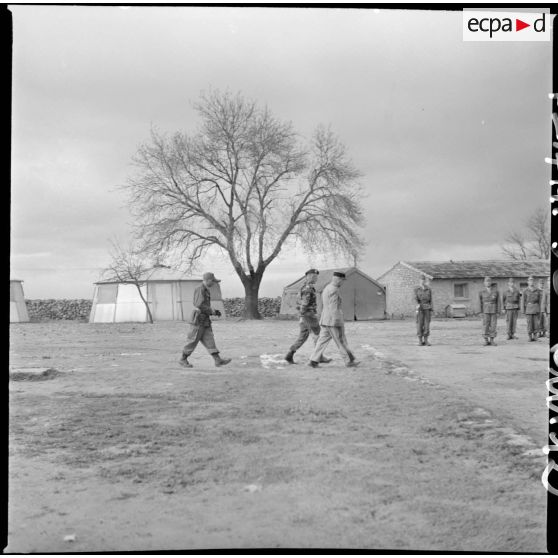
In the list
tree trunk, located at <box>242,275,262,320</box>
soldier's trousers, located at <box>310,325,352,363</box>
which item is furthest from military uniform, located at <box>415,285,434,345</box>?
tree trunk, located at <box>242,275,262,320</box>

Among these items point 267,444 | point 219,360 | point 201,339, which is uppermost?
point 201,339

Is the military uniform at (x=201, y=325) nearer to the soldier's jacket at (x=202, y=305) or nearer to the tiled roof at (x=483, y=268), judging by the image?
the soldier's jacket at (x=202, y=305)

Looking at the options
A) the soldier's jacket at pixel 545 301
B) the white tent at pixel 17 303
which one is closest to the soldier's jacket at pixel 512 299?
the soldier's jacket at pixel 545 301

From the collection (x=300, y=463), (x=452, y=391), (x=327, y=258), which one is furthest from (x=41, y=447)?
(x=452, y=391)

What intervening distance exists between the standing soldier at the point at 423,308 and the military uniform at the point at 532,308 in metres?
0.71

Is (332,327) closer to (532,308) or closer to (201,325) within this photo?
(201,325)

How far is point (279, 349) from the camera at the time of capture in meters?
3.61

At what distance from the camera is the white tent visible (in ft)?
10.7

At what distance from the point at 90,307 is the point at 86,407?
770 millimetres

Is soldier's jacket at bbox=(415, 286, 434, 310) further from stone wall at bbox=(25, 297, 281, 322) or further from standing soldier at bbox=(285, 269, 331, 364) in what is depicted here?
stone wall at bbox=(25, 297, 281, 322)

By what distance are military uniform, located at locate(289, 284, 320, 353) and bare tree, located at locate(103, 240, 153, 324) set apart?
41.5 inches

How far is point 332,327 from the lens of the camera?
361 cm

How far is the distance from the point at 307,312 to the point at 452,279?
1.22 metres

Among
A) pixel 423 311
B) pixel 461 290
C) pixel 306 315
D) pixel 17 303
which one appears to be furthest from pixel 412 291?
pixel 17 303
